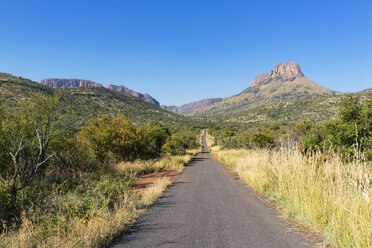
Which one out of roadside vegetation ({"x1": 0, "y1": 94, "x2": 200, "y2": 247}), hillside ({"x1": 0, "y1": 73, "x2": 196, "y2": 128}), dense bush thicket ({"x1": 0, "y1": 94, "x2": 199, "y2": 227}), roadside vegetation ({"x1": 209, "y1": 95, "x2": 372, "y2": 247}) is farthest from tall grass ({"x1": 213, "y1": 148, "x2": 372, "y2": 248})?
hillside ({"x1": 0, "y1": 73, "x2": 196, "y2": 128})

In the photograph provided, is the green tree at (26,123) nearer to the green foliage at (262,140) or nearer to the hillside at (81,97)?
the green foliage at (262,140)

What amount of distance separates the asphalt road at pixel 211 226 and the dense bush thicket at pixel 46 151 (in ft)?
9.61

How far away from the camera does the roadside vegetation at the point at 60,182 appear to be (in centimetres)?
444

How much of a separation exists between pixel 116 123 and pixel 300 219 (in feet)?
51.4

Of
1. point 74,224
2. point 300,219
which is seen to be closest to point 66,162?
point 74,224

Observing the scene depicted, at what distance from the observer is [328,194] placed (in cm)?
543

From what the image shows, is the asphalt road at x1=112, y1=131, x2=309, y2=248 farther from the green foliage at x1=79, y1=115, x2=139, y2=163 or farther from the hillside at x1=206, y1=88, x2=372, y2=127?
the hillside at x1=206, y1=88, x2=372, y2=127

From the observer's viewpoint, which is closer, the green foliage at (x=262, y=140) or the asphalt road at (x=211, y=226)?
the asphalt road at (x=211, y=226)

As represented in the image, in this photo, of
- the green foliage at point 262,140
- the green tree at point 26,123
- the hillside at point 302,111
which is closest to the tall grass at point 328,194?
the green tree at point 26,123

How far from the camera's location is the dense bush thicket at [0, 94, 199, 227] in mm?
6059

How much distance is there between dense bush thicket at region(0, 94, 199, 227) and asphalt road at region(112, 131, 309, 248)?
115 inches

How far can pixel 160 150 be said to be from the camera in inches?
1100

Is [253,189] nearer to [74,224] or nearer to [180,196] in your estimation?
[180,196]

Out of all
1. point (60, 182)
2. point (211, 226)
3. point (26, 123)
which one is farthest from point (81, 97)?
point (211, 226)
